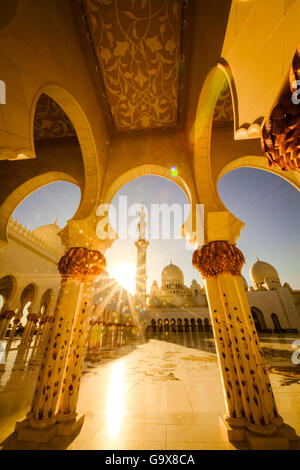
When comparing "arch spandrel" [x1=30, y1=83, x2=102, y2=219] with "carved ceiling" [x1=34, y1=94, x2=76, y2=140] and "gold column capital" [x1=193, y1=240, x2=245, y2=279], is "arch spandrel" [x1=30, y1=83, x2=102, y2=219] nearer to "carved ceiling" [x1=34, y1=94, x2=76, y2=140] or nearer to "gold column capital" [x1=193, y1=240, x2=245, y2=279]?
"carved ceiling" [x1=34, y1=94, x2=76, y2=140]

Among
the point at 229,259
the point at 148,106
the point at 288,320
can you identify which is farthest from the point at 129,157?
the point at 288,320

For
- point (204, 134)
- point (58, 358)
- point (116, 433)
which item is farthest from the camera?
point (204, 134)

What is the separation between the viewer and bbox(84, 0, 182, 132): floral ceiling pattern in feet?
7.90

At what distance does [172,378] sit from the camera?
342 centimetres

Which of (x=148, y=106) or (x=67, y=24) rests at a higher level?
(x=148, y=106)

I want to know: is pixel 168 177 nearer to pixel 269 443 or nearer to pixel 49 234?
pixel 269 443

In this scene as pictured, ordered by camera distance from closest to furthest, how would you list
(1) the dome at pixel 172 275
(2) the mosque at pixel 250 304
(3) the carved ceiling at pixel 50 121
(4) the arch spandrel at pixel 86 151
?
(4) the arch spandrel at pixel 86 151
(3) the carved ceiling at pixel 50 121
(2) the mosque at pixel 250 304
(1) the dome at pixel 172 275

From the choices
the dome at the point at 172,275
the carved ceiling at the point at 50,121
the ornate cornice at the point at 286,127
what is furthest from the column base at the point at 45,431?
the dome at the point at 172,275

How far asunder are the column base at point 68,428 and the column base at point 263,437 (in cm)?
141

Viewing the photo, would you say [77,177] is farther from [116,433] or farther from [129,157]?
[116,433]

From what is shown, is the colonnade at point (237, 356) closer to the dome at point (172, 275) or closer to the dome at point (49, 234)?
the dome at point (49, 234)

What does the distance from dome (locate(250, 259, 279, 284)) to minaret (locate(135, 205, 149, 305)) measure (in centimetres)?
1541

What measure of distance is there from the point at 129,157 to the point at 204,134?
147 cm

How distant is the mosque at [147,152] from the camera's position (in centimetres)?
139
